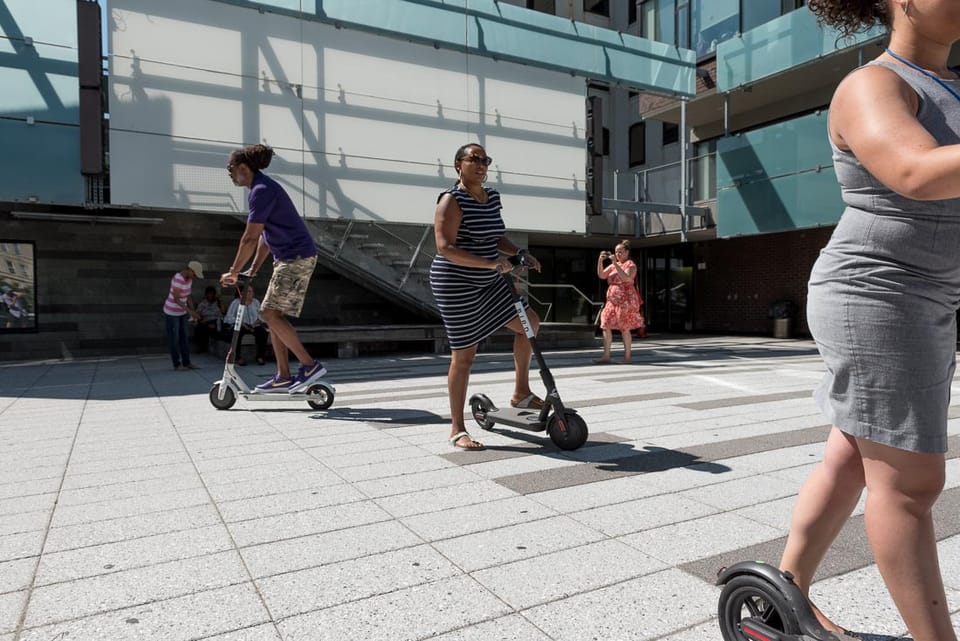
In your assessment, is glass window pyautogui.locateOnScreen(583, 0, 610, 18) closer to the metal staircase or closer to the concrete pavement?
the metal staircase

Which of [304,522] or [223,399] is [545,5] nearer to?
[223,399]

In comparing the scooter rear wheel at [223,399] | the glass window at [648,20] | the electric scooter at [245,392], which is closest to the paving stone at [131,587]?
the electric scooter at [245,392]

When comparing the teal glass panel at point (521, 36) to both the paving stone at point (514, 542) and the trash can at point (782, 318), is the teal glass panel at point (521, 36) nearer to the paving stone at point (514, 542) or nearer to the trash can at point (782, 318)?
the trash can at point (782, 318)

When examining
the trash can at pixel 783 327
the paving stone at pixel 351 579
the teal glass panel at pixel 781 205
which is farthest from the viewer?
the trash can at pixel 783 327

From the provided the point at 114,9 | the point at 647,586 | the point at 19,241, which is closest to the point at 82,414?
the point at 647,586

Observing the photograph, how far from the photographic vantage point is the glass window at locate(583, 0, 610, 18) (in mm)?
25189

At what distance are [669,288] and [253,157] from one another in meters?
19.9

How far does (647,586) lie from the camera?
2102 mm

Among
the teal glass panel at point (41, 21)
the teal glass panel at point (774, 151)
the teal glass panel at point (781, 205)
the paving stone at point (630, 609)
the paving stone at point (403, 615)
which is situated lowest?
the paving stone at point (403, 615)

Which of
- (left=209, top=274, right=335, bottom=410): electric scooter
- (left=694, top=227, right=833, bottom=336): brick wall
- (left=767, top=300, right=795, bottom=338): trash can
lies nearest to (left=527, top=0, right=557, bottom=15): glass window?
(left=694, top=227, right=833, bottom=336): brick wall

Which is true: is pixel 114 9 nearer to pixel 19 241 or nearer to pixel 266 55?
pixel 266 55

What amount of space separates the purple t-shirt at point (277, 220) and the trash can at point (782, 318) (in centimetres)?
1573

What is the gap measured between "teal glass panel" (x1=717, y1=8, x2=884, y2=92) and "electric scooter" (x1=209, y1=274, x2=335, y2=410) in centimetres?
1244

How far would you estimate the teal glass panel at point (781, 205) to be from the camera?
13.8 meters
